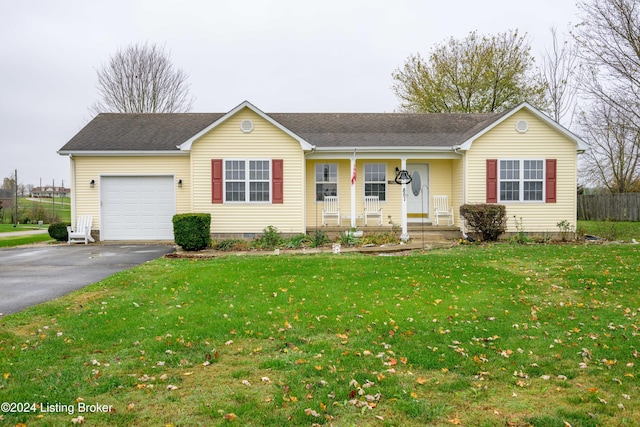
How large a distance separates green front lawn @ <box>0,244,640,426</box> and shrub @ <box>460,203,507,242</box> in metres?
5.36

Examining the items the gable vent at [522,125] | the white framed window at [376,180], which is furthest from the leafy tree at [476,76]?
the white framed window at [376,180]

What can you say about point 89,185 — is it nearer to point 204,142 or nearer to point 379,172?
point 204,142

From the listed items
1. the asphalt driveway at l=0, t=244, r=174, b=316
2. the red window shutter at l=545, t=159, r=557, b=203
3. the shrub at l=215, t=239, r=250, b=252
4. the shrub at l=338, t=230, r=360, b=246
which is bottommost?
the asphalt driveway at l=0, t=244, r=174, b=316

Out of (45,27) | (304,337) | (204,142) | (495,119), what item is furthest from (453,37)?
(304,337)

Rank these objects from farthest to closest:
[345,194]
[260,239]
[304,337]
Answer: [345,194] → [260,239] → [304,337]

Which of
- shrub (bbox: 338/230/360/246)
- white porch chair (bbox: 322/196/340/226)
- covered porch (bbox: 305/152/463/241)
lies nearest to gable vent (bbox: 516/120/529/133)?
covered porch (bbox: 305/152/463/241)

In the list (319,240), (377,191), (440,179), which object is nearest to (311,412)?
(319,240)

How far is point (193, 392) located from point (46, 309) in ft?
12.0

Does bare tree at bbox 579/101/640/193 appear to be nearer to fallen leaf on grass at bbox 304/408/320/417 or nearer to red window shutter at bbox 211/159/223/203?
red window shutter at bbox 211/159/223/203

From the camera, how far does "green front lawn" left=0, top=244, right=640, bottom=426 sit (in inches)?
137

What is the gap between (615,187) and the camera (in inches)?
1104

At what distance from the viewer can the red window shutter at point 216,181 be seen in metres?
14.8

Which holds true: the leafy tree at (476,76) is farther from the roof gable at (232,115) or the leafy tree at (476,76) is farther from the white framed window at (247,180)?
the white framed window at (247,180)

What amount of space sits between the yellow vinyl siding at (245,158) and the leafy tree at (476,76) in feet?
56.7
